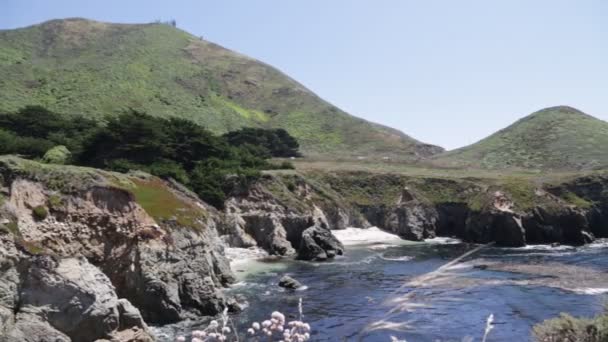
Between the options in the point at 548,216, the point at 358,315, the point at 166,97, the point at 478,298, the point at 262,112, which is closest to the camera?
the point at 358,315

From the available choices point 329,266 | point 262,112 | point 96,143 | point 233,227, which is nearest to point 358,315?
point 329,266

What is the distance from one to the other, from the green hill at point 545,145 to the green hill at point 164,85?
61.6ft

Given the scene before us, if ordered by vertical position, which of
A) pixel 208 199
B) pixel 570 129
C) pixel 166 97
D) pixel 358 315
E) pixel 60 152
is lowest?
pixel 358 315

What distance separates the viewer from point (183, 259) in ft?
102

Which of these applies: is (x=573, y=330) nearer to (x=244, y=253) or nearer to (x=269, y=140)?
(x=244, y=253)

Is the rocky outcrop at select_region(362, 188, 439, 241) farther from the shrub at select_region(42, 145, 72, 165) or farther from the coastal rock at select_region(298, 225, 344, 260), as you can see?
the shrub at select_region(42, 145, 72, 165)

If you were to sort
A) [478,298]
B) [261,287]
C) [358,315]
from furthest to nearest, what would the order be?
[261,287], [478,298], [358,315]

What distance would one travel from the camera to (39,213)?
1072 inches

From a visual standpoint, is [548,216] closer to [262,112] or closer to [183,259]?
[183,259]

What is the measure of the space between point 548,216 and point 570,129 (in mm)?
87293

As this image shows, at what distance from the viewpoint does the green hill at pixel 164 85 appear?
123312 mm

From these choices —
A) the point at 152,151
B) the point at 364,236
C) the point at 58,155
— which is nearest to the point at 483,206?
the point at 364,236

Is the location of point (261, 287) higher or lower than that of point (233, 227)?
lower

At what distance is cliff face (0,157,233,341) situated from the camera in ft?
72.0
